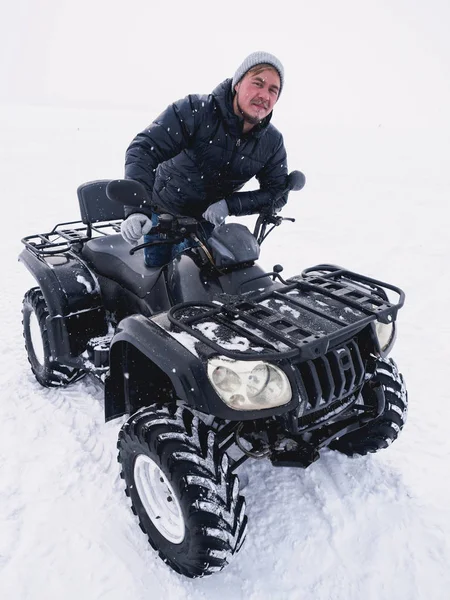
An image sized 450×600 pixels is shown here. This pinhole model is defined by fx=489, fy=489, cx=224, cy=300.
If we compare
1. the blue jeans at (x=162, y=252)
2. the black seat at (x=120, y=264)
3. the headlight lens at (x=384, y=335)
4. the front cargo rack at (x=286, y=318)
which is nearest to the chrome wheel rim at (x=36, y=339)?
the black seat at (x=120, y=264)

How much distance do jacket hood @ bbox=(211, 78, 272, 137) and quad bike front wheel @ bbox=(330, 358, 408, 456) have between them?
1573 millimetres

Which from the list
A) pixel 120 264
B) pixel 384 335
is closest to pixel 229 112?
pixel 120 264

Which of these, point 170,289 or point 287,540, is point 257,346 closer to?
point 170,289

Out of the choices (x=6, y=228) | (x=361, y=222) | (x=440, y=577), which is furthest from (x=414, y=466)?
(x=6, y=228)

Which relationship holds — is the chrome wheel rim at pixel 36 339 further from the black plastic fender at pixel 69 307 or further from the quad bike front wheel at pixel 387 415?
the quad bike front wheel at pixel 387 415

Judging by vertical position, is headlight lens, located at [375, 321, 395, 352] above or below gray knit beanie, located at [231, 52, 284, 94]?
below

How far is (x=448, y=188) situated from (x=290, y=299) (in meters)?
11.1

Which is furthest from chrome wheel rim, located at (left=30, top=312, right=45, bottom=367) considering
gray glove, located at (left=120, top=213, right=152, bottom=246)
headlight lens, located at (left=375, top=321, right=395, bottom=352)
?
headlight lens, located at (left=375, top=321, right=395, bottom=352)

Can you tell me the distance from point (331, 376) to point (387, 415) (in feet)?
2.84

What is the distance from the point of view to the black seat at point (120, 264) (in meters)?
2.99

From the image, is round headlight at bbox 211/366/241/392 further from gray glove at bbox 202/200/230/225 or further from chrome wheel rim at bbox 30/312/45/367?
chrome wheel rim at bbox 30/312/45/367

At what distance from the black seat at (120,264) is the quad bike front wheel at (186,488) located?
35.2 inches

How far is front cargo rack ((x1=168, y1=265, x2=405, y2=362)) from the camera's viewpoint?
1990 millimetres

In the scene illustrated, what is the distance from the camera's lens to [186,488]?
204cm
